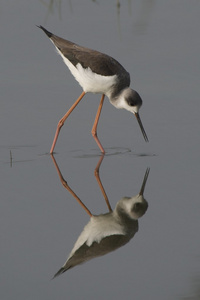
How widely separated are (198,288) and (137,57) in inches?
188

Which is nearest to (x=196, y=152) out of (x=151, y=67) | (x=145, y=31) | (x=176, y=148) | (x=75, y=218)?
(x=176, y=148)

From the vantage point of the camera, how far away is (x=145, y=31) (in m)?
9.52

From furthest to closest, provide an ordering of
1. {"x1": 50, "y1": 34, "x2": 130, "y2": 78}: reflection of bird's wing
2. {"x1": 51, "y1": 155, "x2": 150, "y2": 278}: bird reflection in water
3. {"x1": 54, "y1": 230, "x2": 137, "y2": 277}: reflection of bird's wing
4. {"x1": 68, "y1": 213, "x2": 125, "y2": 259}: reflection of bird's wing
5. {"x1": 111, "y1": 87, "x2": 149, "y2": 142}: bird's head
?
1. {"x1": 50, "y1": 34, "x2": 130, "y2": 78}: reflection of bird's wing
2. {"x1": 111, "y1": 87, "x2": 149, "y2": 142}: bird's head
3. {"x1": 68, "y1": 213, "x2": 125, "y2": 259}: reflection of bird's wing
4. {"x1": 51, "y1": 155, "x2": 150, "y2": 278}: bird reflection in water
5. {"x1": 54, "y1": 230, "x2": 137, "y2": 277}: reflection of bird's wing

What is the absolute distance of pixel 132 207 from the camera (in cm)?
570

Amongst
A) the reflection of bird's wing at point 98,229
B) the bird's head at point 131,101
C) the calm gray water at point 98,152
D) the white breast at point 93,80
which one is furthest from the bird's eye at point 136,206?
the white breast at point 93,80

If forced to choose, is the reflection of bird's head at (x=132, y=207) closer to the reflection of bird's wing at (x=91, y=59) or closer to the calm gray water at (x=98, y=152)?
the calm gray water at (x=98, y=152)

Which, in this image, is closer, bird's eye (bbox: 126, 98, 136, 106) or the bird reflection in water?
the bird reflection in water

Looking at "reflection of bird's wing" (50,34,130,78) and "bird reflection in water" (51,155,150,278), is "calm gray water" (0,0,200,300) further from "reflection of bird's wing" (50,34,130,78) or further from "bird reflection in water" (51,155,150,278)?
"reflection of bird's wing" (50,34,130,78)

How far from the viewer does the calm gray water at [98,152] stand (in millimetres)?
4660

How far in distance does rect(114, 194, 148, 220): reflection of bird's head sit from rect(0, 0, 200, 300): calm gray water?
60mm

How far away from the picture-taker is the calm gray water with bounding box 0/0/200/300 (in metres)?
4.66

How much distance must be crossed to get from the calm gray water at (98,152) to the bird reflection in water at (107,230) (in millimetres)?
58

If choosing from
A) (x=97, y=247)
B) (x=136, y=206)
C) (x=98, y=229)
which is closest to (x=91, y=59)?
(x=136, y=206)

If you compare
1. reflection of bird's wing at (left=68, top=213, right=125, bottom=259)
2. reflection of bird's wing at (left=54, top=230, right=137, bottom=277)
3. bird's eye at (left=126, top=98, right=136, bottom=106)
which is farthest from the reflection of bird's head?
bird's eye at (left=126, top=98, right=136, bottom=106)
